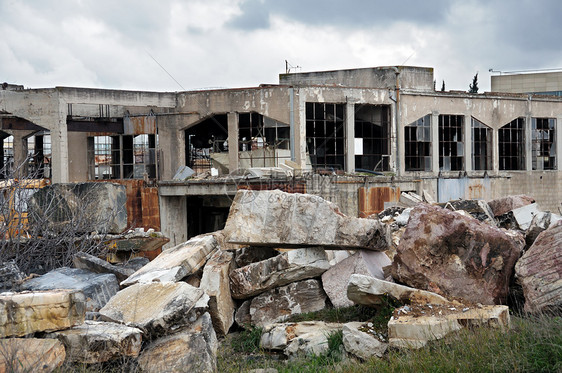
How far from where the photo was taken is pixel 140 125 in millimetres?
22078

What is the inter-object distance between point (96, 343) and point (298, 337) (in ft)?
8.39

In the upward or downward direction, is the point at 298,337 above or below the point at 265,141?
below

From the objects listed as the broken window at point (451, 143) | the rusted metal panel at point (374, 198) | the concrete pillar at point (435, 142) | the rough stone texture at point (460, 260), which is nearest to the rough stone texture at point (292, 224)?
the rough stone texture at point (460, 260)

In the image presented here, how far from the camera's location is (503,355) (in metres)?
4.93

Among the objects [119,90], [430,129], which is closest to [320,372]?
[119,90]

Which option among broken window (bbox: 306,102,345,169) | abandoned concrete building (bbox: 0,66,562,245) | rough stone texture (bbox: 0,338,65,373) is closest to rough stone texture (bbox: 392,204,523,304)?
rough stone texture (bbox: 0,338,65,373)

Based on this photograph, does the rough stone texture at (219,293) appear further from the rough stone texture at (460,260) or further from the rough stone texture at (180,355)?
the rough stone texture at (460,260)

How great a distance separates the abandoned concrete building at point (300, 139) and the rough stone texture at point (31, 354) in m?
12.1

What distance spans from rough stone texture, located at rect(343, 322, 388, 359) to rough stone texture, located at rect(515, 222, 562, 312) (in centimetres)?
167

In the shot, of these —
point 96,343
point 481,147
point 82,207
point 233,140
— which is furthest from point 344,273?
point 481,147

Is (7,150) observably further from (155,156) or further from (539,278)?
(539,278)

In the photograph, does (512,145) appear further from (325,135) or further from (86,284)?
(86,284)

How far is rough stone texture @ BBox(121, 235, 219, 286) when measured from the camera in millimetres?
7480

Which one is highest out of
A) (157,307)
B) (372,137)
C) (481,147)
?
(372,137)
